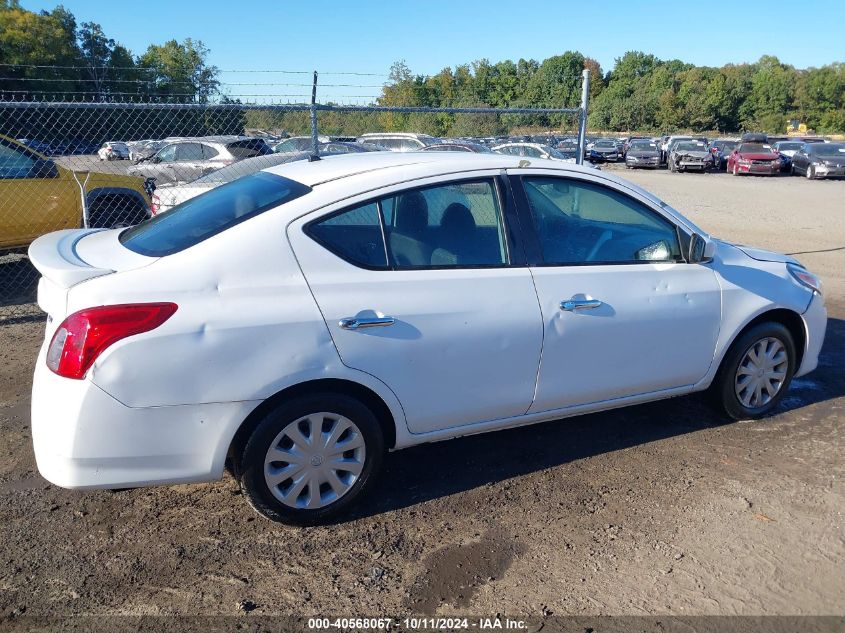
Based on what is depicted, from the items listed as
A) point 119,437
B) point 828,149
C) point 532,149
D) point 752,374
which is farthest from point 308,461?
point 828,149

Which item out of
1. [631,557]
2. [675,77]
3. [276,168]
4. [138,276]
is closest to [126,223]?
[276,168]

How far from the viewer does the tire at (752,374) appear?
4.49 metres

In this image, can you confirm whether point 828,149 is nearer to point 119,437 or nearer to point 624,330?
point 624,330

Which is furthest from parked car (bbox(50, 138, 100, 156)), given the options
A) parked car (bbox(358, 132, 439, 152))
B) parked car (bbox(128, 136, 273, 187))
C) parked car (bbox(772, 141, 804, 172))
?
parked car (bbox(772, 141, 804, 172))

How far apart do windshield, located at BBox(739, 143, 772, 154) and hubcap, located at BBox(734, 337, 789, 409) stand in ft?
99.1

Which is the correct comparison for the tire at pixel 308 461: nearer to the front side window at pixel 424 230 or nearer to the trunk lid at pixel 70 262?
the front side window at pixel 424 230

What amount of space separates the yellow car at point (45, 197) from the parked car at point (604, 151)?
114ft

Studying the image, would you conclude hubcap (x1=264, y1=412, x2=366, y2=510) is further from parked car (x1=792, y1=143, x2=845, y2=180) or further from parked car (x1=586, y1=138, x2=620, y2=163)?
parked car (x1=586, y1=138, x2=620, y2=163)

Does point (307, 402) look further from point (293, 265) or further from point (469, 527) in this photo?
point (469, 527)

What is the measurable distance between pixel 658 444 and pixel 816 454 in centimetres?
91

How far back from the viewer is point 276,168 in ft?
13.3

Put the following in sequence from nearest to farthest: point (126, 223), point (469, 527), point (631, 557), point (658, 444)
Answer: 1. point (631, 557)
2. point (469, 527)
3. point (658, 444)
4. point (126, 223)

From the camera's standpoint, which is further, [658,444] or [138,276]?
[658,444]

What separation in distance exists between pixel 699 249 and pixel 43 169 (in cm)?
705
